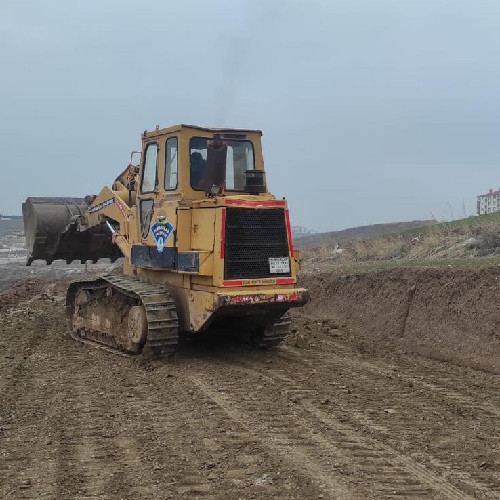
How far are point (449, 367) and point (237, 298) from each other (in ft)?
10.1

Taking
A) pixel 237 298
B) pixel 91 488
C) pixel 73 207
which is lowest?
pixel 91 488

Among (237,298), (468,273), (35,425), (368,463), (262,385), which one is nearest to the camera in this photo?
(368,463)

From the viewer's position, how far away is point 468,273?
11.0 metres

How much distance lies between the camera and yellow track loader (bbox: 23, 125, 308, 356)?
347 inches

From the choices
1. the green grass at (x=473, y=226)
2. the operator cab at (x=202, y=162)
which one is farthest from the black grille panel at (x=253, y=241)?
the green grass at (x=473, y=226)

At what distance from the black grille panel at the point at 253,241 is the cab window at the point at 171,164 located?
1143 millimetres

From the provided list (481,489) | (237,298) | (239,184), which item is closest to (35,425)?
(237,298)

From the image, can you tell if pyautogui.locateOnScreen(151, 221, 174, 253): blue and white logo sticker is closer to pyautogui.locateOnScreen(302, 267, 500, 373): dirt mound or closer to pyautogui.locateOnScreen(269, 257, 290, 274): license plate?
pyautogui.locateOnScreen(269, 257, 290, 274): license plate

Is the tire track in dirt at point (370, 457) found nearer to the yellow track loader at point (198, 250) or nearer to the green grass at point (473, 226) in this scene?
the yellow track loader at point (198, 250)

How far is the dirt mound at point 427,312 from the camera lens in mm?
9731

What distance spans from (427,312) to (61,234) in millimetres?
6680

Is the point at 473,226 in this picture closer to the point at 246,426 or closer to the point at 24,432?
the point at 246,426

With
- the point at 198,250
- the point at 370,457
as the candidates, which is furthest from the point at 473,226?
the point at 370,457

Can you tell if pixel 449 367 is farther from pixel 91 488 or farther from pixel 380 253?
pixel 380 253
